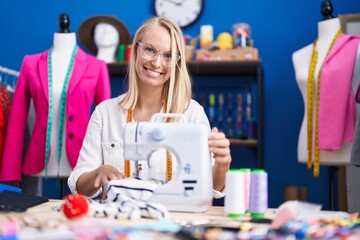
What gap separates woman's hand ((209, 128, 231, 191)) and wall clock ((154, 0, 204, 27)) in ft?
8.63

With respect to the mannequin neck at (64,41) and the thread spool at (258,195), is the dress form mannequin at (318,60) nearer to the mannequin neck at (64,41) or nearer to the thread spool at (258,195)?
the mannequin neck at (64,41)

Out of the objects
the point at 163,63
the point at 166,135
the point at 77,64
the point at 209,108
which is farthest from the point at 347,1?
the point at 166,135

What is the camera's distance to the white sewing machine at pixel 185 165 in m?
1.60

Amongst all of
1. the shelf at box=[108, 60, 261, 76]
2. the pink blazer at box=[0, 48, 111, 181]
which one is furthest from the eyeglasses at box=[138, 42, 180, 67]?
the shelf at box=[108, 60, 261, 76]

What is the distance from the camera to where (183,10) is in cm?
431

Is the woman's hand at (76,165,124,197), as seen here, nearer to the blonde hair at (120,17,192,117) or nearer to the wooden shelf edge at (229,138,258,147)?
the blonde hair at (120,17,192,117)

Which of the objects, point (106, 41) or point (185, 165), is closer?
point (185, 165)

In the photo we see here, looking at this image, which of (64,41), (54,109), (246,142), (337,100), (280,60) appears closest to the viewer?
(337,100)

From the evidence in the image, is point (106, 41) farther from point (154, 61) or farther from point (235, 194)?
point (235, 194)

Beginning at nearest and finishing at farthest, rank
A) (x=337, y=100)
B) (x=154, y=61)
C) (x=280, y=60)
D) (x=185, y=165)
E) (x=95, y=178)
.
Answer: (x=185, y=165) < (x=95, y=178) < (x=154, y=61) < (x=337, y=100) < (x=280, y=60)

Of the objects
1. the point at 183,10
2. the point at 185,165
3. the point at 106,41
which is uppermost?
the point at 183,10

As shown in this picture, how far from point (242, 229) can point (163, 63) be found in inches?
37.9

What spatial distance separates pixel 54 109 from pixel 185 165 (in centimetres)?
179

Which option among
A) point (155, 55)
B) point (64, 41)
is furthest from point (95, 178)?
point (64, 41)
